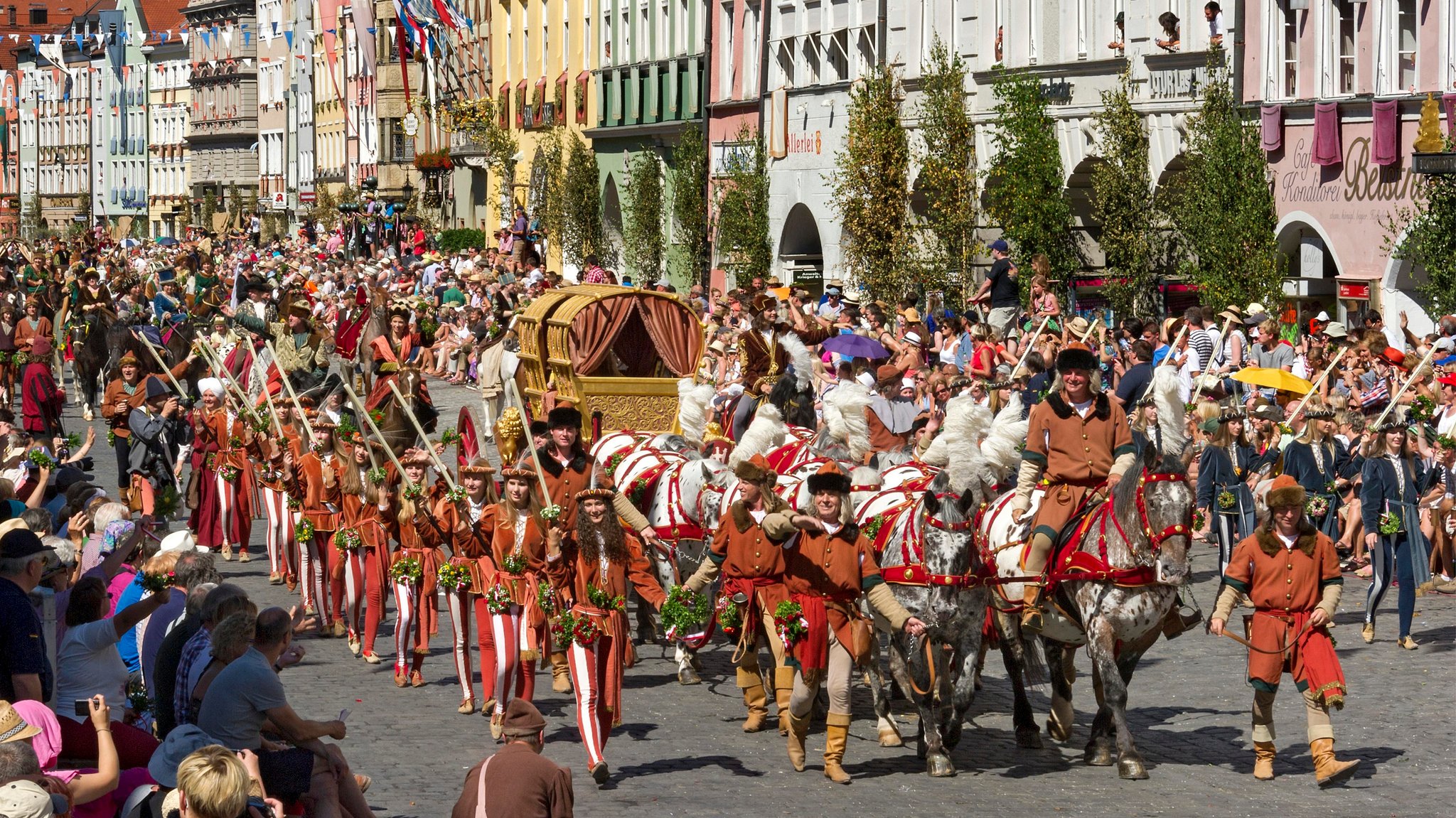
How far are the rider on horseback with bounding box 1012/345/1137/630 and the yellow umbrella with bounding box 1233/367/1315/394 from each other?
18.7 ft

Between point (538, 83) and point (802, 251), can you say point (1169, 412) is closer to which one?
point (802, 251)

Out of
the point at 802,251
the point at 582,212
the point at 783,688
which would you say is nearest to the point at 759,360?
the point at 783,688

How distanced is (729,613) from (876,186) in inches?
864

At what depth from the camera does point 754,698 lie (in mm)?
13336

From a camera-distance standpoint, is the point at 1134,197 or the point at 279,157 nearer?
the point at 1134,197

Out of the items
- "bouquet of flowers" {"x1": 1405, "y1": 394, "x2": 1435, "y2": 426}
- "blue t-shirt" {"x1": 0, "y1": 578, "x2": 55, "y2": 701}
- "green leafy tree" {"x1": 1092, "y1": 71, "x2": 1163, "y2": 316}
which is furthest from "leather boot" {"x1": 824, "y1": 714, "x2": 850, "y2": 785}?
"green leafy tree" {"x1": 1092, "y1": 71, "x2": 1163, "y2": 316}

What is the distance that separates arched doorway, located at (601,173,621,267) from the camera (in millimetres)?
52500

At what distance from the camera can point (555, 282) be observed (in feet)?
120

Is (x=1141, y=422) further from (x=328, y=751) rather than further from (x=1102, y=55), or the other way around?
(x=1102, y=55)

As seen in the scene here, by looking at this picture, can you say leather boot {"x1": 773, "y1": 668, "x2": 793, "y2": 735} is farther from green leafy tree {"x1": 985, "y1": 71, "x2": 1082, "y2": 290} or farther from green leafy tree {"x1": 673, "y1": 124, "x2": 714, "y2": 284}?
green leafy tree {"x1": 673, "y1": 124, "x2": 714, "y2": 284}

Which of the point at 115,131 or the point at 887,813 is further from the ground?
the point at 115,131

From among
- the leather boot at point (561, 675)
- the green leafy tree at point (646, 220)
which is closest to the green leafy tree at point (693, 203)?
the green leafy tree at point (646, 220)

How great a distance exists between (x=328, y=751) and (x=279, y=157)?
345 ft

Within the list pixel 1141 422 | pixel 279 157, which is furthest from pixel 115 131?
pixel 1141 422
